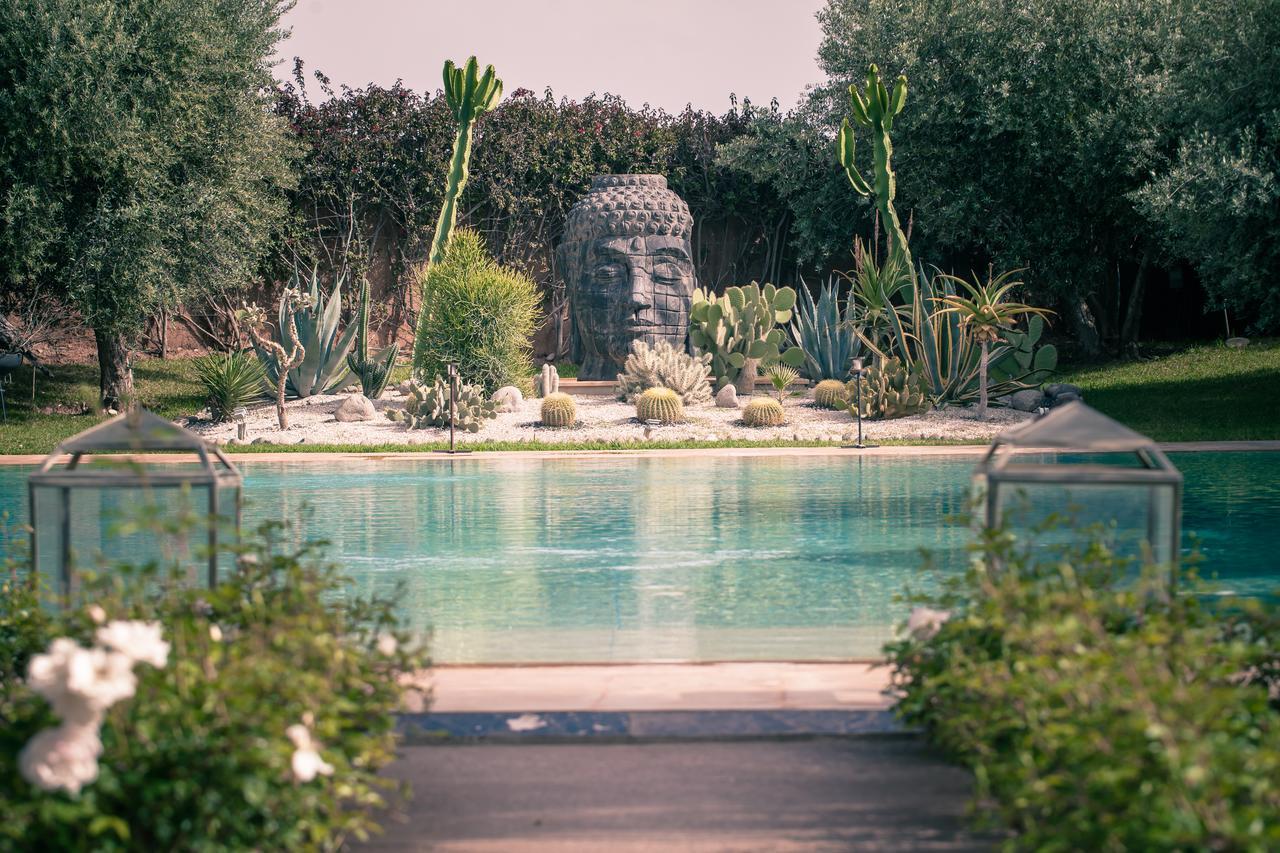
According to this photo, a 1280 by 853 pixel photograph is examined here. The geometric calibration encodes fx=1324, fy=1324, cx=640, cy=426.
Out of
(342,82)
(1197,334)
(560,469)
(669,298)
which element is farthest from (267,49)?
(1197,334)

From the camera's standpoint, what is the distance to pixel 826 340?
70.3ft

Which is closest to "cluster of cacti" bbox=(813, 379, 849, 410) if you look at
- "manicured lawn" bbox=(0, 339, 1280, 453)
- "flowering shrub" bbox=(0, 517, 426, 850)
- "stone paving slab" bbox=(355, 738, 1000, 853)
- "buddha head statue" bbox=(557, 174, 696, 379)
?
"buddha head statue" bbox=(557, 174, 696, 379)

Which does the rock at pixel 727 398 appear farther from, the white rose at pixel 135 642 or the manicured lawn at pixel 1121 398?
the white rose at pixel 135 642

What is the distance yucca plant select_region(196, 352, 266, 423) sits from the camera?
1864 cm

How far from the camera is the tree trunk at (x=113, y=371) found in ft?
66.5

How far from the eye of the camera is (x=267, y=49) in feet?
72.4

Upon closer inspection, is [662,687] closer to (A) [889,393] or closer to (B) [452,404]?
(B) [452,404]

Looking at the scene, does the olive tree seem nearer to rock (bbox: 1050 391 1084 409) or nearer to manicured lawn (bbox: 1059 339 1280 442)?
rock (bbox: 1050 391 1084 409)

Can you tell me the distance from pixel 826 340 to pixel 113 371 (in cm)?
1121

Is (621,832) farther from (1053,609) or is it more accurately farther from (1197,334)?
(1197,334)

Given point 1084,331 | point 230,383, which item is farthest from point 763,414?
point 1084,331

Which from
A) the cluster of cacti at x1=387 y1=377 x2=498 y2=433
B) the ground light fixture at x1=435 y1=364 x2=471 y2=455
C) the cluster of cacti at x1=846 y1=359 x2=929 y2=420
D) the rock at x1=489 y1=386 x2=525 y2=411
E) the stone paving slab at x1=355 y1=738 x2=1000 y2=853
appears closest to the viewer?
the stone paving slab at x1=355 y1=738 x2=1000 y2=853

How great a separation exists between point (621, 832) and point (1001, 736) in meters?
1.05

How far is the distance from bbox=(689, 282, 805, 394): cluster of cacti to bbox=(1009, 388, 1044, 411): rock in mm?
3440
